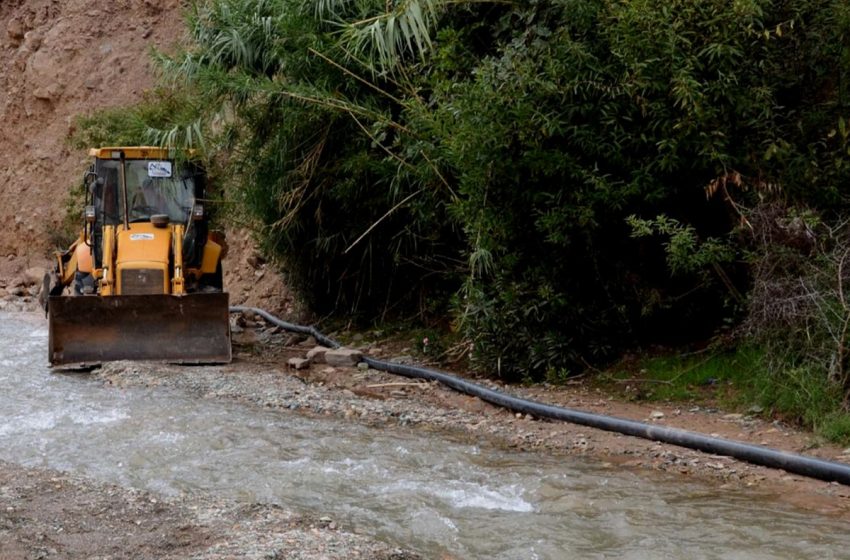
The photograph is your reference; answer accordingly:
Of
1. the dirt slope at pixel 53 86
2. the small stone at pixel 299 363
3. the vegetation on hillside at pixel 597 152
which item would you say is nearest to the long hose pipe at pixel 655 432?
the vegetation on hillside at pixel 597 152

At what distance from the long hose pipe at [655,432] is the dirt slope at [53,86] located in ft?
57.4

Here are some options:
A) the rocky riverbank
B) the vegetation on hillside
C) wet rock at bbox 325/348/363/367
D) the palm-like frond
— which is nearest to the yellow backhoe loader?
the vegetation on hillside

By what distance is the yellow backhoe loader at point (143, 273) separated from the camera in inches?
474

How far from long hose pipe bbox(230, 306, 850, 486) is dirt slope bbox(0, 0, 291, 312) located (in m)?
17.5

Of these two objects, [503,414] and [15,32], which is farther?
[15,32]

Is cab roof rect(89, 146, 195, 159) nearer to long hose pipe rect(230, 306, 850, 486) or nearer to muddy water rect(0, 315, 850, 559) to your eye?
muddy water rect(0, 315, 850, 559)

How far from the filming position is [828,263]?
8.53 metres

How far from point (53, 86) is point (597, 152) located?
21.9 m

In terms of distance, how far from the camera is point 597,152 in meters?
9.50

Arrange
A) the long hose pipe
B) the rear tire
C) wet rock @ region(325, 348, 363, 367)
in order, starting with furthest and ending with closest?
the rear tire
wet rock @ region(325, 348, 363, 367)
the long hose pipe

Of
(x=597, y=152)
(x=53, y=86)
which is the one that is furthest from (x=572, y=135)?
(x=53, y=86)

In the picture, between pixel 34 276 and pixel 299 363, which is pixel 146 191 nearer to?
pixel 299 363

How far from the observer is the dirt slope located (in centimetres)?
2655

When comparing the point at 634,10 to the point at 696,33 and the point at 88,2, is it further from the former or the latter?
the point at 88,2
